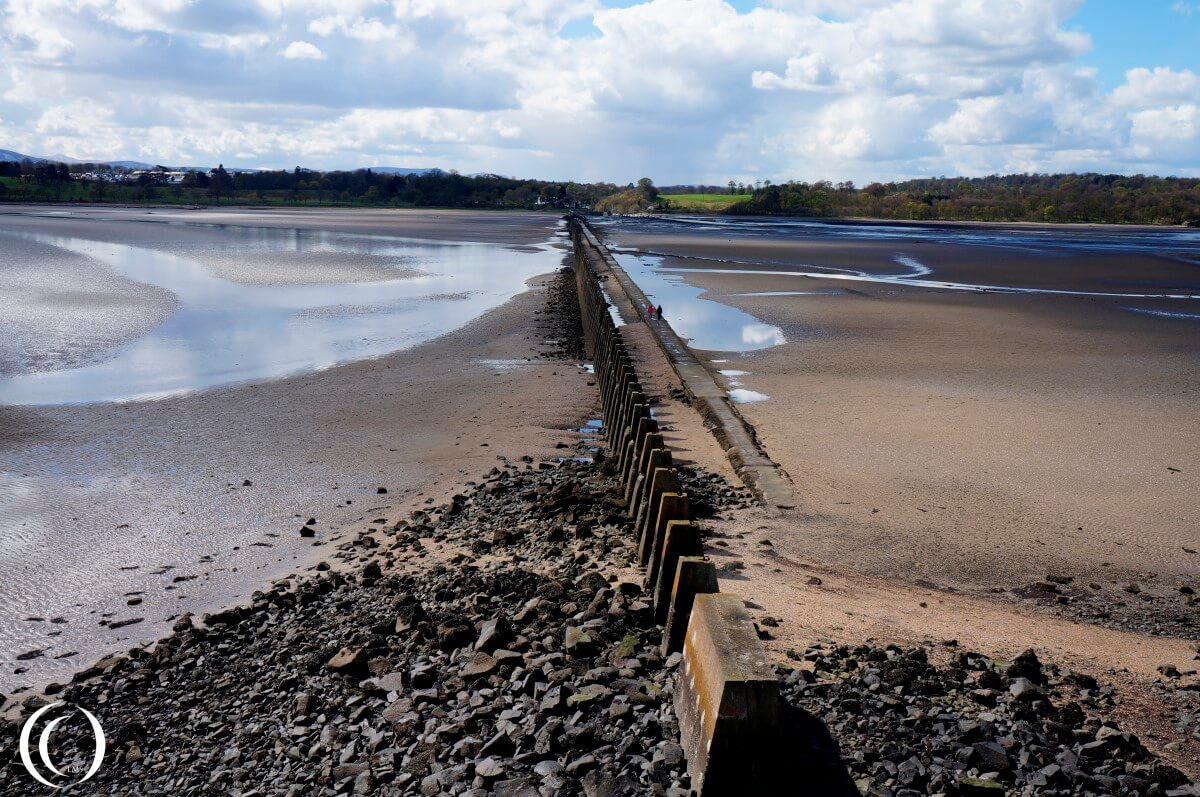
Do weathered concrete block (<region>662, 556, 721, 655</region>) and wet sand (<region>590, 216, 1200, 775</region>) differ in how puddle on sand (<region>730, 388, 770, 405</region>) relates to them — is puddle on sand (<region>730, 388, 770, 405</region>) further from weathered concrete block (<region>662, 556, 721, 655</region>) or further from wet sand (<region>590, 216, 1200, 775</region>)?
weathered concrete block (<region>662, 556, 721, 655</region>)

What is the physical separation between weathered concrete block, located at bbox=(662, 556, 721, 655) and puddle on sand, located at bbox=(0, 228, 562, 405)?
13.0m

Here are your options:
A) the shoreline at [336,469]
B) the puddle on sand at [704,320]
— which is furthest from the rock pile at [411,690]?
the puddle on sand at [704,320]

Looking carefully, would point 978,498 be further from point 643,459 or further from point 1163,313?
point 1163,313

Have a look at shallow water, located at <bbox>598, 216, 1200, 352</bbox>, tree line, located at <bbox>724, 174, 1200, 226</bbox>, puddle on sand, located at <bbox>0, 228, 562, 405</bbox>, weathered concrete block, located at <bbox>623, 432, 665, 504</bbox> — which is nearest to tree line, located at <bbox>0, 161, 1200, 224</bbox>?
tree line, located at <bbox>724, 174, 1200, 226</bbox>

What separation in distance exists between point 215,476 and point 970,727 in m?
9.47

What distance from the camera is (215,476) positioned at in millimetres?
11977

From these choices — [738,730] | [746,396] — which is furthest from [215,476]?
[738,730]

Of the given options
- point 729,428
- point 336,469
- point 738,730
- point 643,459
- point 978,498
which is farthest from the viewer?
point 729,428

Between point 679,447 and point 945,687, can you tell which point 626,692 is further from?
point 679,447

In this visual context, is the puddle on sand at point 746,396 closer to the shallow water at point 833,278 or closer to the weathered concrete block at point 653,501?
the shallow water at point 833,278

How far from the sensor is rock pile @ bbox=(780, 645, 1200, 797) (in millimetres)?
4727

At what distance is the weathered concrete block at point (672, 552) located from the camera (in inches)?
257

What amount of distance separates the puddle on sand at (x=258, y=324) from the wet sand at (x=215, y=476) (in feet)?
4.09

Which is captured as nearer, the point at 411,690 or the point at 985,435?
the point at 411,690
